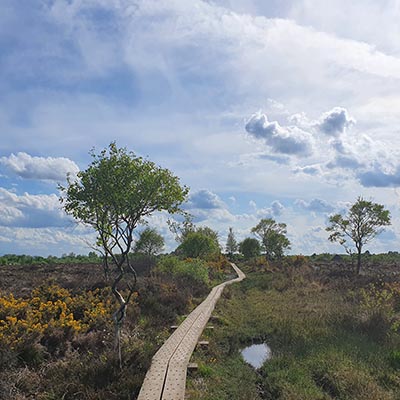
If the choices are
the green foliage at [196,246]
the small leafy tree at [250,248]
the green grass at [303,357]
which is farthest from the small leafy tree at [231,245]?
the green grass at [303,357]

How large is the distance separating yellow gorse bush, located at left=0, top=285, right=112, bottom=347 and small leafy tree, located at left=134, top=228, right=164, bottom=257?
36.7m

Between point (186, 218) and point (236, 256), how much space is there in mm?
85825

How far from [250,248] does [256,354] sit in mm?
72739

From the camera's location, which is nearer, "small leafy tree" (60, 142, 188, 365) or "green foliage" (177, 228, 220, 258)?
"small leafy tree" (60, 142, 188, 365)

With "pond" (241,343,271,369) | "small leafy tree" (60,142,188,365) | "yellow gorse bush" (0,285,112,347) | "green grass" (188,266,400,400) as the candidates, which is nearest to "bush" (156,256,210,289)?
"green grass" (188,266,400,400)

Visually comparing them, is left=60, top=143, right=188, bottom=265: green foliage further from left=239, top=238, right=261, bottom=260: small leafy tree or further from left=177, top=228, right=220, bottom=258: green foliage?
left=239, top=238, right=261, bottom=260: small leafy tree

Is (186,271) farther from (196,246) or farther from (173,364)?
(196,246)

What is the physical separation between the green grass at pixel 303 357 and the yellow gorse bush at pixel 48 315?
159 inches

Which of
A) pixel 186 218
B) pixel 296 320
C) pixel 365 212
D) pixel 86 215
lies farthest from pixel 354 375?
pixel 365 212

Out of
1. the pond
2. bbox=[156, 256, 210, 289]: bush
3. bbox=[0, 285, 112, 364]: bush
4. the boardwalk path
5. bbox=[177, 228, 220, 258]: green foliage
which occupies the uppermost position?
bbox=[177, 228, 220, 258]: green foliage

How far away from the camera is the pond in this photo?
42.7ft

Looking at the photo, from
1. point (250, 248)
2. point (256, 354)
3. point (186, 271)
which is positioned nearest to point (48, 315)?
point (256, 354)

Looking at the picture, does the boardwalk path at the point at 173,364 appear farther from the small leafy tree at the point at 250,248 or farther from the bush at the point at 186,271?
the small leafy tree at the point at 250,248

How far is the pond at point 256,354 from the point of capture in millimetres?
13023
